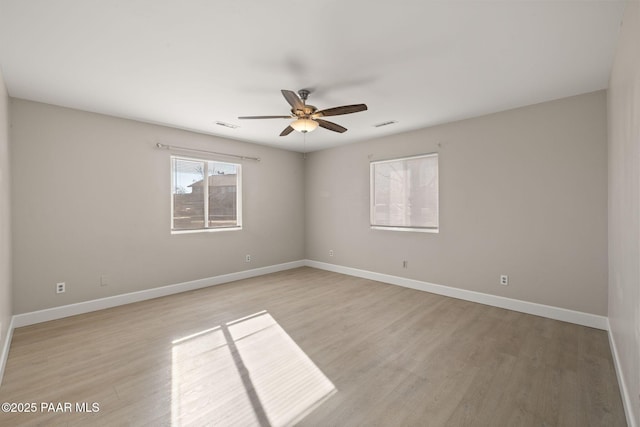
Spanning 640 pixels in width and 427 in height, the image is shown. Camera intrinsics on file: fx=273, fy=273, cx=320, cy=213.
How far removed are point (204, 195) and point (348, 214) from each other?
2.68m

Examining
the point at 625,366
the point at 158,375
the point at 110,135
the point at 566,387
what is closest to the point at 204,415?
the point at 158,375

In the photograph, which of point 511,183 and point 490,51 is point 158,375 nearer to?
point 490,51

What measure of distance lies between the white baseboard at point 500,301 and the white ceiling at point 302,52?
2.45 m

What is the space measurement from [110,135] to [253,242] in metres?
2.75

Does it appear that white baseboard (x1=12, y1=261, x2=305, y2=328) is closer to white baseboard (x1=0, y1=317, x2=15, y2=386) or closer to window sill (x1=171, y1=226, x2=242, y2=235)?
Answer: white baseboard (x1=0, y1=317, x2=15, y2=386)

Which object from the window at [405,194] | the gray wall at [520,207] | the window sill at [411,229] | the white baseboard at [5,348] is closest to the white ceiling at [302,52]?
the gray wall at [520,207]

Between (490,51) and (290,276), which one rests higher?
(490,51)

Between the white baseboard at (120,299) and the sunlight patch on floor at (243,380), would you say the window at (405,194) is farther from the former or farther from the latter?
the sunlight patch on floor at (243,380)

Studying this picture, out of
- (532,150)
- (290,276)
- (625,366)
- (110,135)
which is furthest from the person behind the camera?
(290,276)

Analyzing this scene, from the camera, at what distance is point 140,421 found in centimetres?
166

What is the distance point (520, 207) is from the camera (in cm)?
344

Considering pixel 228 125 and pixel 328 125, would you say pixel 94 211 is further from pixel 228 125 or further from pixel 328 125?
pixel 328 125

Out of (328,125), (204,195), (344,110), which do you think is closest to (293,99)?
(344,110)

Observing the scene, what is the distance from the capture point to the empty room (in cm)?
180
